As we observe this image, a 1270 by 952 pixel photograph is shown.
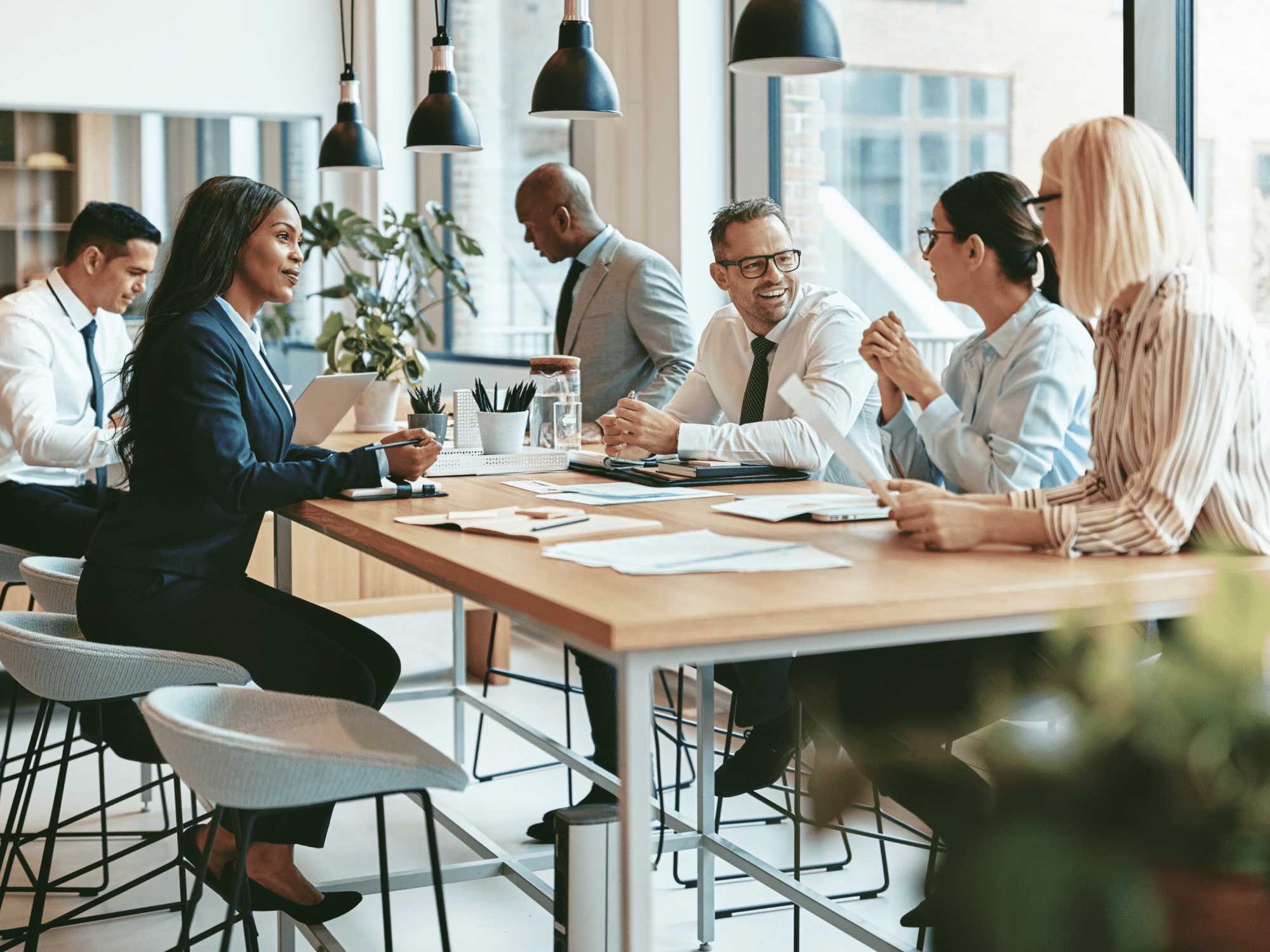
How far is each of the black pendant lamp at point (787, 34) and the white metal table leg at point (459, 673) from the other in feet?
5.83

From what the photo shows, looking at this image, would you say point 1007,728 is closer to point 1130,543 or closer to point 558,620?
point 558,620

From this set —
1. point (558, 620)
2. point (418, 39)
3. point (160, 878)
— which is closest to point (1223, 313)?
point (558, 620)

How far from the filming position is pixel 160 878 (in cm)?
298

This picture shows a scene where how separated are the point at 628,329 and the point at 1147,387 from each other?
7.54 feet

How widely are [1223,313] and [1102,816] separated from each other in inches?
48.6

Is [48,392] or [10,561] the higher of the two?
[48,392]

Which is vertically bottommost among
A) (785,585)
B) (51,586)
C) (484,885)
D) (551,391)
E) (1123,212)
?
(484,885)

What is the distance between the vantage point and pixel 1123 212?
171cm

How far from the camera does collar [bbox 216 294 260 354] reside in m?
2.42

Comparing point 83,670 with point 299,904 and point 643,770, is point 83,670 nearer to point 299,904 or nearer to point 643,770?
point 299,904

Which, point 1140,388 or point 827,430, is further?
point 827,430

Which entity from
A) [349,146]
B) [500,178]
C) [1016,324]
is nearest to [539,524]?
[1016,324]

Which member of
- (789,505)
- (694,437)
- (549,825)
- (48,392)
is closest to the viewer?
(789,505)

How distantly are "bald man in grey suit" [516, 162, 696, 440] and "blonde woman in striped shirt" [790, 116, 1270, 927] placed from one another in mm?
1956
